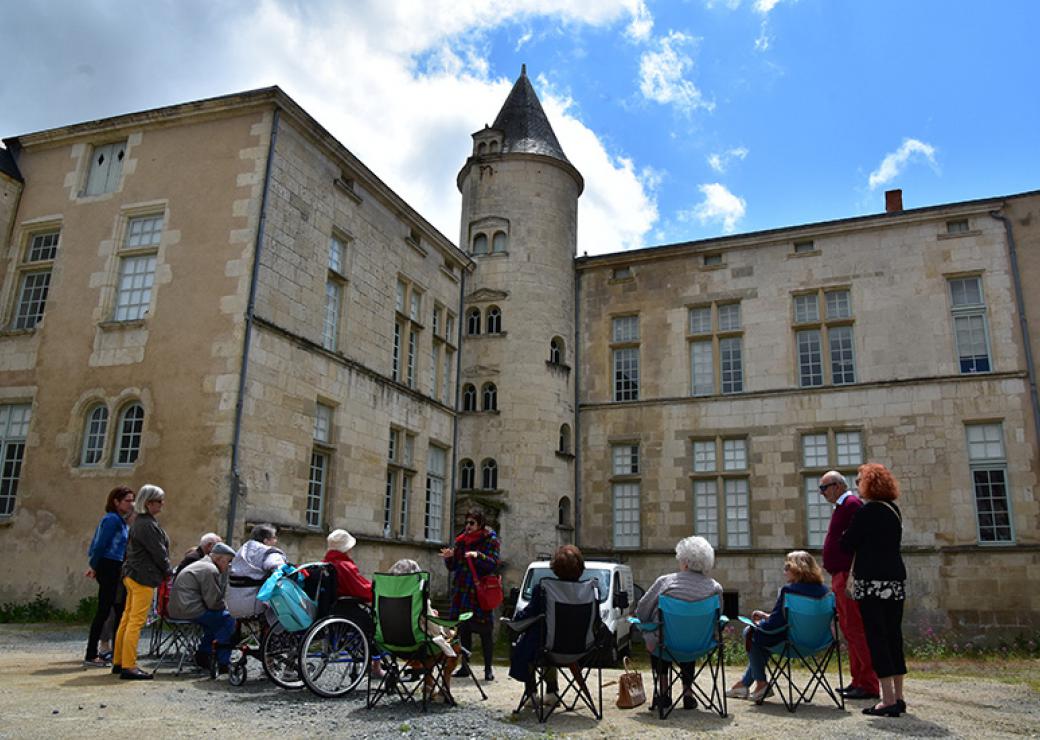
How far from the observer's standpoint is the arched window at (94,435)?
41.2 feet

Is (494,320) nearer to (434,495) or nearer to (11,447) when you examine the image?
(434,495)

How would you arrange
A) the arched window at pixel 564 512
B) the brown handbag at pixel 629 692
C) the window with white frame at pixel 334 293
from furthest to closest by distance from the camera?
the arched window at pixel 564 512
the window with white frame at pixel 334 293
the brown handbag at pixel 629 692

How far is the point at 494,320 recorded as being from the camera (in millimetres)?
19906

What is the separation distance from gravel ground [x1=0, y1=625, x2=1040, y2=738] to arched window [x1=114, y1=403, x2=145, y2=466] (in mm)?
5086

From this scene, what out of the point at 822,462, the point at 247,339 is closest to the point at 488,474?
the point at 822,462

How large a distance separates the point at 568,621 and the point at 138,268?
1035 centimetres

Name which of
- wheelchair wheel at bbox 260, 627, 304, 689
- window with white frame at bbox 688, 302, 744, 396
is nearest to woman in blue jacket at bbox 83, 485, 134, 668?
wheelchair wheel at bbox 260, 627, 304, 689

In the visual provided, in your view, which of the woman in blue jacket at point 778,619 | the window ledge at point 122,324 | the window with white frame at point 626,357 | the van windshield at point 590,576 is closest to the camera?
the woman in blue jacket at point 778,619

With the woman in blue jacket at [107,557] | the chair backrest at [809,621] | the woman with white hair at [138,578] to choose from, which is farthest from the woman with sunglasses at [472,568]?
the woman in blue jacket at [107,557]

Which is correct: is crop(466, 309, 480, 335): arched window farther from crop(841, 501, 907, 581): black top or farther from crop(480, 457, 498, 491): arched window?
crop(841, 501, 907, 581): black top

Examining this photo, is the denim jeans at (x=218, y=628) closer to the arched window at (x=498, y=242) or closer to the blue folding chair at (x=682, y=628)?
the blue folding chair at (x=682, y=628)

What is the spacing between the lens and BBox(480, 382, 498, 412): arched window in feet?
63.2

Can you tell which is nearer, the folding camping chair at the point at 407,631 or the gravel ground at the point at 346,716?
the gravel ground at the point at 346,716

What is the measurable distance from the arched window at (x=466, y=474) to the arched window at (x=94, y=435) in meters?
8.07
